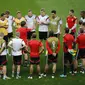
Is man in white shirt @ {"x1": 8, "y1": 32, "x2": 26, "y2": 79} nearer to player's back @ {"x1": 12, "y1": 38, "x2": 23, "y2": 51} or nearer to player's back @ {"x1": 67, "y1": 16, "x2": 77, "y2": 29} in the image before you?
player's back @ {"x1": 12, "y1": 38, "x2": 23, "y2": 51}

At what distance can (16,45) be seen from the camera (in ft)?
49.6

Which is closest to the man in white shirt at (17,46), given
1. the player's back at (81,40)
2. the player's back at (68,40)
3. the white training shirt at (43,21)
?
the player's back at (68,40)

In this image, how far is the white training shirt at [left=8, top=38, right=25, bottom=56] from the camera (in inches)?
595

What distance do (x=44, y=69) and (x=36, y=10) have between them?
10322mm

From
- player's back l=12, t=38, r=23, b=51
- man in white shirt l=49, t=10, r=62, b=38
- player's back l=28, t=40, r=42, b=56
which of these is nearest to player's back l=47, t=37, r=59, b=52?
player's back l=28, t=40, r=42, b=56

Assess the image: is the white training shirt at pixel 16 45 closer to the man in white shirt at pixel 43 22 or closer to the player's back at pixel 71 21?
the man in white shirt at pixel 43 22

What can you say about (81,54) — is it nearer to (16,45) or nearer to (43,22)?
(16,45)

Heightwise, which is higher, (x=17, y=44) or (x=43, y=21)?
(x=43, y=21)

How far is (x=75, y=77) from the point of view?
15.5 m

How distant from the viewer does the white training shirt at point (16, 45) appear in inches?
595

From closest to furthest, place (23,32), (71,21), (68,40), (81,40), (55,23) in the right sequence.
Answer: (68,40) → (81,40) → (23,32) → (55,23) → (71,21)

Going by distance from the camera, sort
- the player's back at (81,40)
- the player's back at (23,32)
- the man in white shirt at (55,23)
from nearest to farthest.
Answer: the player's back at (81,40)
the player's back at (23,32)
the man in white shirt at (55,23)

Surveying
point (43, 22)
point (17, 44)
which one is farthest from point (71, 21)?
point (17, 44)

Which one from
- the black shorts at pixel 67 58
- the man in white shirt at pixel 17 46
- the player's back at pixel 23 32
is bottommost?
the black shorts at pixel 67 58
